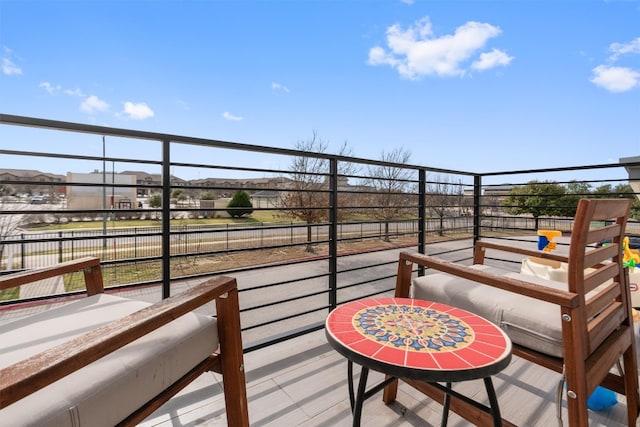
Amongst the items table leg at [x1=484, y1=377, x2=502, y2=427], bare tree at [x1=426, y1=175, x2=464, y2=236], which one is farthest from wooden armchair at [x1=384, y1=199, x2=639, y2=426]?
bare tree at [x1=426, y1=175, x2=464, y2=236]

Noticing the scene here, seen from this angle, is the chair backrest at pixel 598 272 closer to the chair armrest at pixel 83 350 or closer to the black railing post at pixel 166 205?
the chair armrest at pixel 83 350

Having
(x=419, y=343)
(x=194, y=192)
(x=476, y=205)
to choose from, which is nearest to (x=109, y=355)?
(x=419, y=343)

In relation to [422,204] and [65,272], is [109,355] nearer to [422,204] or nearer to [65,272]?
[65,272]

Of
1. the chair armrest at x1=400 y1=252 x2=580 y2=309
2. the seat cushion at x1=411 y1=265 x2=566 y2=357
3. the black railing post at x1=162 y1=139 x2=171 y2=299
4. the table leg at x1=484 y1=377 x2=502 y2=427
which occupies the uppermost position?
the black railing post at x1=162 y1=139 x2=171 y2=299

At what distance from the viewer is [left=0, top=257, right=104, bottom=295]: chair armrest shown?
95cm

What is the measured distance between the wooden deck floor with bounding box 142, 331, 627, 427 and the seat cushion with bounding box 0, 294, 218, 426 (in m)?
0.57

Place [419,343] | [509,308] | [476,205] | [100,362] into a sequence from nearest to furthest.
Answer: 1. [100,362]
2. [419,343]
3. [509,308]
4. [476,205]

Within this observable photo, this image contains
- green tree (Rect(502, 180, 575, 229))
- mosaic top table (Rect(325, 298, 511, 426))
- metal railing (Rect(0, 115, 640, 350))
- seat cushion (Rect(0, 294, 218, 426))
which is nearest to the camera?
seat cushion (Rect(0, 294, 218, 426))

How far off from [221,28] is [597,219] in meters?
7.63

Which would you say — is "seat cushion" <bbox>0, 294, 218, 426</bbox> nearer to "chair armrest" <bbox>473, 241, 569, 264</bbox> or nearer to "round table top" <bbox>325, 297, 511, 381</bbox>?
"round table top" <bbox>325, 297, 511, 381</bbox>

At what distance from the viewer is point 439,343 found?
32.3 inches

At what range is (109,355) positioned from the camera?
70cm

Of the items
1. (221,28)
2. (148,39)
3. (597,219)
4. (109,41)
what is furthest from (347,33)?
(597,219)

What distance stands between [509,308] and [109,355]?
1.27m
